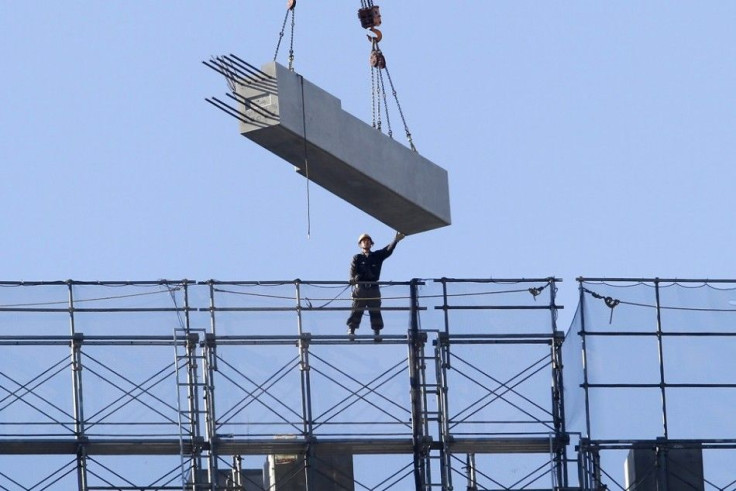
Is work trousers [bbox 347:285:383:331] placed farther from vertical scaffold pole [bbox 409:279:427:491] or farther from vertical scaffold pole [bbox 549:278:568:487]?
vertical scaffold pole [bbox 549:278:568:487]

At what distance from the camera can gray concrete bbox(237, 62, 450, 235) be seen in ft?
159

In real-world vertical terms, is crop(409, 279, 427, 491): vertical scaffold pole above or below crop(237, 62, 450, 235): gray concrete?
below

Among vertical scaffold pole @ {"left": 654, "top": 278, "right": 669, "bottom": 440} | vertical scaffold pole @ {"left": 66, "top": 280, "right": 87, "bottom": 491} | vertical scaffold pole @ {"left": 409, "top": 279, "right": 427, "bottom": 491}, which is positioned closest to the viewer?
vertical scaffold pole @ {"left": 66, "top": 280, "right": 87, "bottom": 491}

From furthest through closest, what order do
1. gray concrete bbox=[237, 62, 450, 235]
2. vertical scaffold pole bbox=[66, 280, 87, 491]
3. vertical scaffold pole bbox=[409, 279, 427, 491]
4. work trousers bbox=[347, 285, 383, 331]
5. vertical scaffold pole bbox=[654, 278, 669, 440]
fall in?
work trousers bbox=[347, 285, 383, 331] < vertical scaffold pole bbox=[654, 278, 669, 440] < vertical scaffold pole bbox=[409, 279, 427, 491] < vertical scaffold pole bbox=[66, 280, 87, 491] < gray concrete bbox=[237, 62, 450, 235]

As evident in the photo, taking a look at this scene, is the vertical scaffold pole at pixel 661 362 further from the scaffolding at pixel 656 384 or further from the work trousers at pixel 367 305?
the work trousers at pixel 367 305

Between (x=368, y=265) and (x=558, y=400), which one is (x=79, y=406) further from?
(x=558, y=400)

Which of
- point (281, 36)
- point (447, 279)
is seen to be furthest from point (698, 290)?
point (281, 36)

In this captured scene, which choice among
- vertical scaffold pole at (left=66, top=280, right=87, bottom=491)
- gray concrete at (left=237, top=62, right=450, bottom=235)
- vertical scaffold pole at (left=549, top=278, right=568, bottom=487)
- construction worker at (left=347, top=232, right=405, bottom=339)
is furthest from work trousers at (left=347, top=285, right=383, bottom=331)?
vertical scaffold pole at (left=66, top=280, right=87, bottom=491)

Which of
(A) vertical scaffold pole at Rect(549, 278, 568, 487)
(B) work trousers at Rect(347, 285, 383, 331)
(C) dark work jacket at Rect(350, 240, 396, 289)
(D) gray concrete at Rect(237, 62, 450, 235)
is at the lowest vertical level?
(A) vertical scaffold pole at Rect(549, 278, 568, 487)

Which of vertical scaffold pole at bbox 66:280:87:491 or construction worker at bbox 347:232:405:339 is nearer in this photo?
vertical scaffold pole at bbox 66:280:87:491

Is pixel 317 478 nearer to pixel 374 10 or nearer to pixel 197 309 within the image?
pixel 197 309

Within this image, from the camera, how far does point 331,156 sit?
49.2 meters

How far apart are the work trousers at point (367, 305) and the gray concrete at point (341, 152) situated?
1322 mm

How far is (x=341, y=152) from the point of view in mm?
49281
